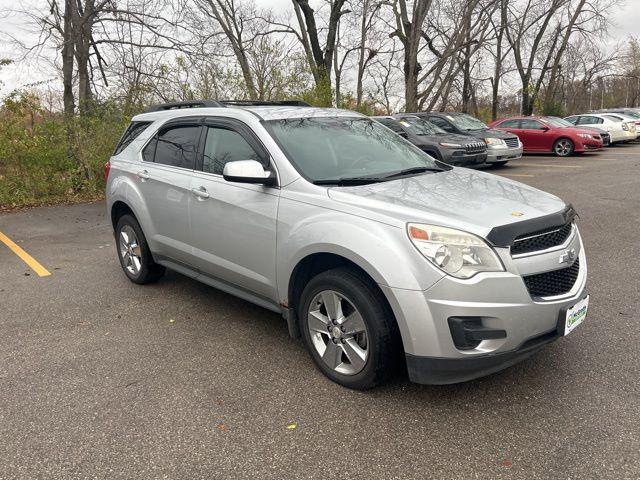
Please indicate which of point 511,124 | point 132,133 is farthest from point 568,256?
point 511,124

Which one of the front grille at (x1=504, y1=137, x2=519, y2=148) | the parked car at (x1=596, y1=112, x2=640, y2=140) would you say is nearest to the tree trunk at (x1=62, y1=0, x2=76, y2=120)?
the front grille at (x1=504, y1=137, x2=519, y2=148)

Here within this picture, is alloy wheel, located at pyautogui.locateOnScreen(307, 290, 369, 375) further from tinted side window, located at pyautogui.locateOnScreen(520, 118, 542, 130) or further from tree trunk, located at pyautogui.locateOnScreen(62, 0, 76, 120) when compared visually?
tinted side window, located at pyautogui.locateOnScreen(520, 118, 542, 130)

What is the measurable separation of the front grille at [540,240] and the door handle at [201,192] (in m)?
2.32

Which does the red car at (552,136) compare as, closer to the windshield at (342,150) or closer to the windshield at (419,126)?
the windshield at (419,126)

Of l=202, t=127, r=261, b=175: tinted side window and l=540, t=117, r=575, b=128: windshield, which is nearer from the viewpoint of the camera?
l=202, t=127, r=261, b=175: tinted side window

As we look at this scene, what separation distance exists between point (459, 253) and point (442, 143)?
10801 mm

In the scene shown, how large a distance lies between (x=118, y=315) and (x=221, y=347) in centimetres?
127

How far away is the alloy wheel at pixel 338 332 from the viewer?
306 centimetres

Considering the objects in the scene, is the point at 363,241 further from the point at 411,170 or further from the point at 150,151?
the point at 150,151

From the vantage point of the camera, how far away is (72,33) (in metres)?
14.9

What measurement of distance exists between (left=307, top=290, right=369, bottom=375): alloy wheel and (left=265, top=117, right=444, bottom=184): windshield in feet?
2.68

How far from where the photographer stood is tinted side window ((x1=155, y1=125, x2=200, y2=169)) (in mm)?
4363

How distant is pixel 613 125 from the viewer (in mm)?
22219

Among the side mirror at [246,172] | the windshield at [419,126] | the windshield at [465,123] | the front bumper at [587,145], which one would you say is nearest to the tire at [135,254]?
the side mirror at [246,172]
